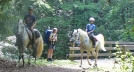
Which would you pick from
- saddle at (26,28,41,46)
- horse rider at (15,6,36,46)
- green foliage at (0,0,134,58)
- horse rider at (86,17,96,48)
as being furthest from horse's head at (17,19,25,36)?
green foliage at (0,0,134,58)

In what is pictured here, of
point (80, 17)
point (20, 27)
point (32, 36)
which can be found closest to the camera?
point (20, 27)

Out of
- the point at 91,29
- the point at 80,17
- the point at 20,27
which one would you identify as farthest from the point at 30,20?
the point at 80,17

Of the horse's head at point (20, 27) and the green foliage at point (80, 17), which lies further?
the green foliage at point (80, 17)

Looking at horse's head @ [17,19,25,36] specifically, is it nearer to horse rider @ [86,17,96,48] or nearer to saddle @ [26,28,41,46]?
saddle @ [26,28,41,46]

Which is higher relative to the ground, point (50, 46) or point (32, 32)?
point (32, 32)

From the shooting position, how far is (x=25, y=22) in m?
10.9

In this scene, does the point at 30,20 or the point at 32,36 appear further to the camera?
the point at 32,36

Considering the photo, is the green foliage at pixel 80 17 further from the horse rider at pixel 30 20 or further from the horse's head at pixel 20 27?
the horse's head at pixel 20 27

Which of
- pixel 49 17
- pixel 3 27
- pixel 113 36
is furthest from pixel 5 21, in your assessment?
pixel 113 36

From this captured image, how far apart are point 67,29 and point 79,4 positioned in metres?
2.26

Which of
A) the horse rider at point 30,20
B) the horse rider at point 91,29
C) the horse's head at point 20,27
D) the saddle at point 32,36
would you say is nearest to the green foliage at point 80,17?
the horse rider at point 91,29

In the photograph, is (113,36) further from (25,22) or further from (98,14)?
(25,22)

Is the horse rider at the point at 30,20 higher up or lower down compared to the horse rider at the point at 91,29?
higher up

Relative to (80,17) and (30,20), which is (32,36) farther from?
(80,17)
